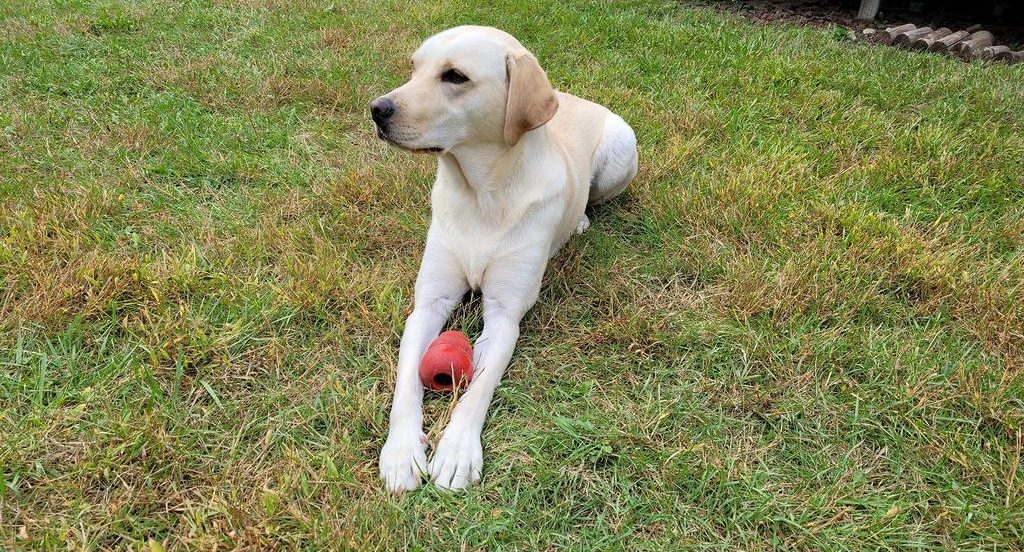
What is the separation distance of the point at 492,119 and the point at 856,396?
5.41 ft

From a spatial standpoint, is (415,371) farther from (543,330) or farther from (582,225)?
(582,225)

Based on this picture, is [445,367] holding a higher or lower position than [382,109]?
lower

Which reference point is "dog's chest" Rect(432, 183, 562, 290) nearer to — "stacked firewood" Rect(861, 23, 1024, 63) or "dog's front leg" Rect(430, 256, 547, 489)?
"dog's front leg" Rect(430, 256, 547, 489)

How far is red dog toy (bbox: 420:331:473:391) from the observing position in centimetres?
208

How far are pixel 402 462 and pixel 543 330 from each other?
0.89 m

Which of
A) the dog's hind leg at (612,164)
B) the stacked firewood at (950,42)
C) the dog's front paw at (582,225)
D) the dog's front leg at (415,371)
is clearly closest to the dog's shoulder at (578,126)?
the dog's hind leg at (612,164)

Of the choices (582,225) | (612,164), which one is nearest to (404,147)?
(582,225)

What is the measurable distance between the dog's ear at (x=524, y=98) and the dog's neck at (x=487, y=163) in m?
0.09

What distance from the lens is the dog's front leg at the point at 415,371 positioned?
5.89ft

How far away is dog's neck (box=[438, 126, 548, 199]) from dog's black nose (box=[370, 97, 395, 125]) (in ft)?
0.97

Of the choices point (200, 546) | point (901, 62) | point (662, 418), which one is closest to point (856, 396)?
point (662, 418)

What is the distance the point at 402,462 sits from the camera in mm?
1796

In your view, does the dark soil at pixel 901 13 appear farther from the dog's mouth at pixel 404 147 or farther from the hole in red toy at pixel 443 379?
the hole in red toy at pixel 443 379

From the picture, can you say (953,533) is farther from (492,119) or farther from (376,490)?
(492,119)
